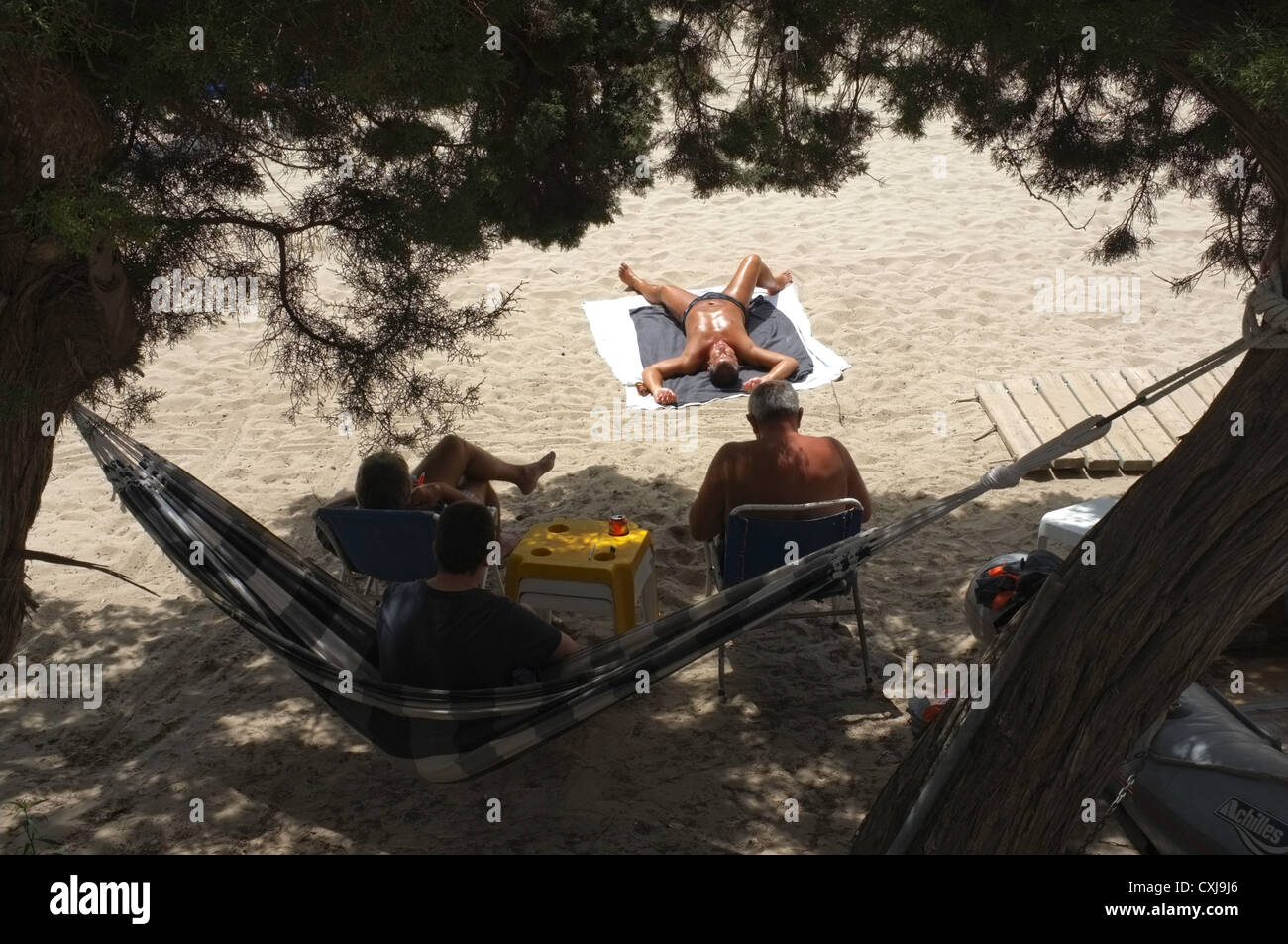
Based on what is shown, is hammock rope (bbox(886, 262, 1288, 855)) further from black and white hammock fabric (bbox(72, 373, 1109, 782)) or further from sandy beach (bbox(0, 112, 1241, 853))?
sandy beach (bbox(0, 112, 1241, 853))

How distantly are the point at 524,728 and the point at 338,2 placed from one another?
1.65m

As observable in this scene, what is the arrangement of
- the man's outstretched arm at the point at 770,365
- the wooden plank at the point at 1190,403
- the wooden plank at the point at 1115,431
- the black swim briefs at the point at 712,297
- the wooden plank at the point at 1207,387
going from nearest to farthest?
the wooden plank at the point at 1115,431 < the wooden plank at the point at 1190,403 < the wooden plank at the point at 1207,387 < the man's outstretched arm at the point at 770,365 < the black swim briefs at the point at 712,297

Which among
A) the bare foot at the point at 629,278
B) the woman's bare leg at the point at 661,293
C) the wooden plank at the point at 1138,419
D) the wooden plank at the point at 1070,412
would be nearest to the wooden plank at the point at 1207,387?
the wooden plank at the point at 1138,419

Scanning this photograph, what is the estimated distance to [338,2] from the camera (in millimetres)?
2502

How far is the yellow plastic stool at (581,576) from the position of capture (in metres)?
3.77

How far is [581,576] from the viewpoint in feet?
12.4

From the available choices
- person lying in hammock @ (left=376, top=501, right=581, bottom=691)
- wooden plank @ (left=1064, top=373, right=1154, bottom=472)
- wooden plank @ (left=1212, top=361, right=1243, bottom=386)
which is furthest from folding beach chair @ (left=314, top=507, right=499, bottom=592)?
wooden plank @ (left=1212, top=361, right=1243, bottom=386)

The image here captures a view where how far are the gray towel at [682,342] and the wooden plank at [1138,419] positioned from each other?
141 cm

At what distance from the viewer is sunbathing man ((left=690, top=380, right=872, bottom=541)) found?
3885 millimetres

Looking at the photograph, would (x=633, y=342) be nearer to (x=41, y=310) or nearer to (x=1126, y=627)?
(x=41, y=310)

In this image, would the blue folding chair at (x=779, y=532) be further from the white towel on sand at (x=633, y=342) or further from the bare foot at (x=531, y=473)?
the white towel on sand at (x=633, y=342)

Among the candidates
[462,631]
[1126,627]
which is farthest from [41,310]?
[1126,627]

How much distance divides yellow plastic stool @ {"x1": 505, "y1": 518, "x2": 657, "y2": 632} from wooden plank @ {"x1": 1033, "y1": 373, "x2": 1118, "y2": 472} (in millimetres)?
2331

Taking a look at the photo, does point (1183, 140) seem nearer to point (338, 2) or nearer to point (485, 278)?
point (338, 2)
